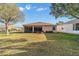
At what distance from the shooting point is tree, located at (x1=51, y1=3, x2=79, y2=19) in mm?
3596

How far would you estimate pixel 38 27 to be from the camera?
3.66m

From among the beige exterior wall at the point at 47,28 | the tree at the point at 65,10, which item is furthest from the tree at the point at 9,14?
the tree at the point at 65,10

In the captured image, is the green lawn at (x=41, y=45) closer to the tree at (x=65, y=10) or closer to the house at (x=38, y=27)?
the house at (x=38, y=27)

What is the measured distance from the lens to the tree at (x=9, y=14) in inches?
142

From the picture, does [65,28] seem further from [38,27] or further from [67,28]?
[38,27]

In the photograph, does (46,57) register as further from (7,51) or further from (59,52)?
(7,51)

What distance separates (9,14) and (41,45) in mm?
552

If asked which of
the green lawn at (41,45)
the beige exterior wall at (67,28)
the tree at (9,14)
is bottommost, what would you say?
the green lawn at (41,45)

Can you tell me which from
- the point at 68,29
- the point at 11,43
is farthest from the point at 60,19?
the point at 11,43

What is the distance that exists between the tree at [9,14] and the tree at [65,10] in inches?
16.2

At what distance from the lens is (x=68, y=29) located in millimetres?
3686

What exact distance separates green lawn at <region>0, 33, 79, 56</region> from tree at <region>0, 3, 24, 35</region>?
162mm

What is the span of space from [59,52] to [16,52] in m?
0.53

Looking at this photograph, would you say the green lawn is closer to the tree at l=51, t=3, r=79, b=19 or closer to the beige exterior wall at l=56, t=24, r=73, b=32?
the beige exterior wall at l=56, t=24, r=73, b=32
